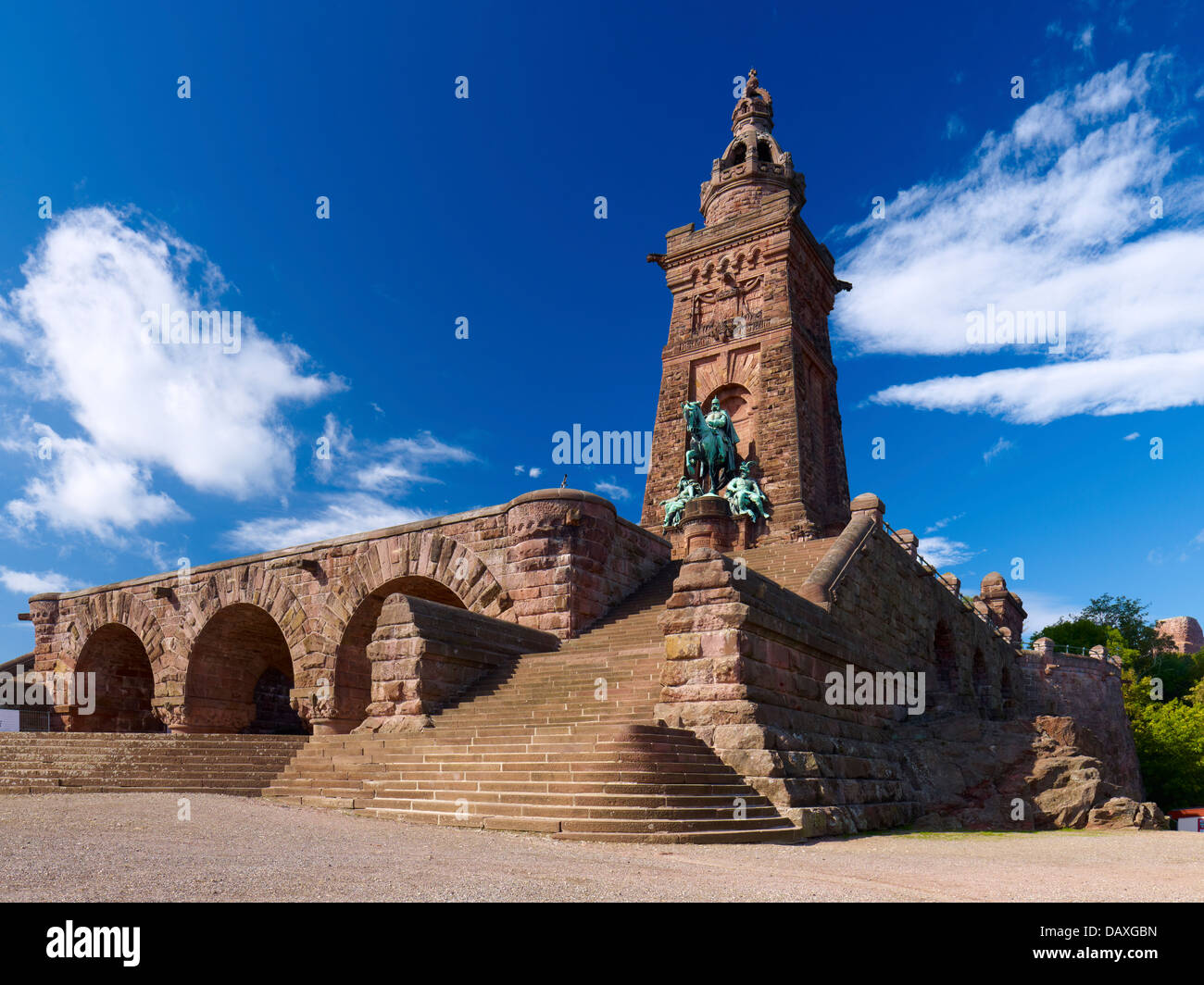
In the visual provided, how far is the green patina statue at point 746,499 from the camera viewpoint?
26.0 meters

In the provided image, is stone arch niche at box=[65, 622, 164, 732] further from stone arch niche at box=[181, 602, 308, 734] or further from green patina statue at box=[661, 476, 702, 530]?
green patina statue at box=[661, 476, 702, 530]

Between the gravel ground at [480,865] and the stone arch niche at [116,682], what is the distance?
17767 millimetres

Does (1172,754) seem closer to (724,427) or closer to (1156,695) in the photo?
(1156,695)

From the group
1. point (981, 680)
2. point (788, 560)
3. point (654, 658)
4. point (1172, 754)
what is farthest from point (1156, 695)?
point (654, 658)

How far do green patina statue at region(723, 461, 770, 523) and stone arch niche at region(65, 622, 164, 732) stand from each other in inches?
700

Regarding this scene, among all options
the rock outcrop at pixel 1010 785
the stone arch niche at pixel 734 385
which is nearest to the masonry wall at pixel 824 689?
the rock outcrop at pixel 1010 785

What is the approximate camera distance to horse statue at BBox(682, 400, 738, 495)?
26312 millimetres

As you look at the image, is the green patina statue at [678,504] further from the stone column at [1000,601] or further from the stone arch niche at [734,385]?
the stone column at [1000,601]

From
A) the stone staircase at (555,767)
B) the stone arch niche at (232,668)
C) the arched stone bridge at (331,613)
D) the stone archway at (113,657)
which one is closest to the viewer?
the stone staircase at (555,767)

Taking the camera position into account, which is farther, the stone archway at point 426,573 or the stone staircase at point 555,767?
the stone archway at point 426,573

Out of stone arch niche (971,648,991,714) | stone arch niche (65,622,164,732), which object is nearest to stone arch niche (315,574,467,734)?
stone arch niche (65,622,164,732)

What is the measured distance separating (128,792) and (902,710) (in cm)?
1330
